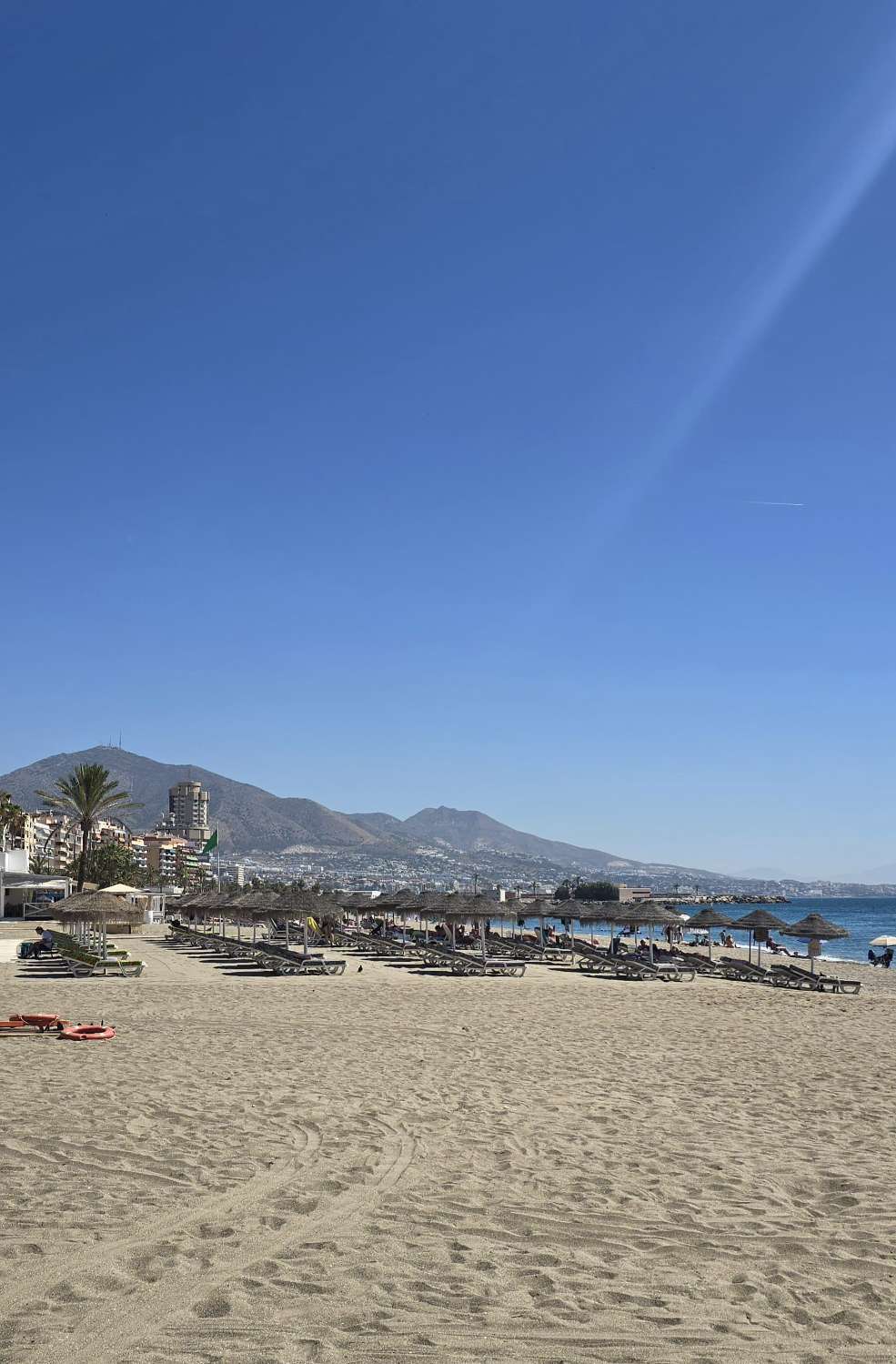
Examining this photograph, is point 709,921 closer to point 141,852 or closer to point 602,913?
point 602,913

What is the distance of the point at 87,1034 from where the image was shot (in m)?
13.0

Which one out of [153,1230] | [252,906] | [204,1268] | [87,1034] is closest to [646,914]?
[252,906]

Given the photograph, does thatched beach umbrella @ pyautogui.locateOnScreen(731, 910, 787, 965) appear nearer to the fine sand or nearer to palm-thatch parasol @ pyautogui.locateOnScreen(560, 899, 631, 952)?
palm-thatch parasol @ pyautogui.locateOnScreen(560, 899, 631, 952)

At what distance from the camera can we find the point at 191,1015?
15.8 metres

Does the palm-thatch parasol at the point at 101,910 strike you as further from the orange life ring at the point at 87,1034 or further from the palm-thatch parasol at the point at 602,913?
the palm-thatch parasol at the point at 602,913

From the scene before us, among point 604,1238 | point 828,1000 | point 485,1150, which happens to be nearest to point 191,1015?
point 485,1150

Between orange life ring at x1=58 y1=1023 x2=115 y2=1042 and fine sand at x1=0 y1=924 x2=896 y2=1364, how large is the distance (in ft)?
0.77

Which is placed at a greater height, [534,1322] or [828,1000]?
[534,1322]

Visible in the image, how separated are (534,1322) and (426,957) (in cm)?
2474

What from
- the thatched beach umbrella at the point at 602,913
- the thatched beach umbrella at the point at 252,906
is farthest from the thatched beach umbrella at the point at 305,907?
the thatched beach umbrella at the point at 602,913

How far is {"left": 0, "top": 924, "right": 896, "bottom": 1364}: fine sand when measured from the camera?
15.7 feet

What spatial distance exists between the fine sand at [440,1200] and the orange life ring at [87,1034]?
0.77 feet

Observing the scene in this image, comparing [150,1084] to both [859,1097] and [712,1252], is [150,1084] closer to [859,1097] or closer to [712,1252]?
[712,1252]

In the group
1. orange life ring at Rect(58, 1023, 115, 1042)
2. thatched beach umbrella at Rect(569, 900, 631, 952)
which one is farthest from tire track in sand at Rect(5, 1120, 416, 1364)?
thatched beach umbrella at Rect(569, 900, 631, 952)
